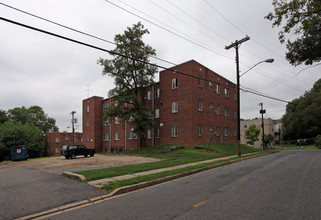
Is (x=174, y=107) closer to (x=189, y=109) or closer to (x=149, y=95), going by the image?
(x=189, y=109)

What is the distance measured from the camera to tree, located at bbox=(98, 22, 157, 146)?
29.0 meters

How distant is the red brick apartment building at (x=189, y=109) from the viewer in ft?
94.5

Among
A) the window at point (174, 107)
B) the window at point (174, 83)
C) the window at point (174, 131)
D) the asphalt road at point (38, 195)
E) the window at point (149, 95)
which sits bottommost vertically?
the asphalt road at point (38, 195)

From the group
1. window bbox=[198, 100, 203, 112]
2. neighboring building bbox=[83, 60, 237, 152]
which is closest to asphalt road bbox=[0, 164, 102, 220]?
neighboring building bbox=[83, 60, 237, 152]

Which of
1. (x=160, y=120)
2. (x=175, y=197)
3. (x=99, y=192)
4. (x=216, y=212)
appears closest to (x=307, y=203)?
(x=216, y=212)

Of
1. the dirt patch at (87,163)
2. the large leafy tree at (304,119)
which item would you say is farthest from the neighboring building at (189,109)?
the large leafy tree at (304,119)

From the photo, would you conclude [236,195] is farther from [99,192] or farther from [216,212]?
[99,192]

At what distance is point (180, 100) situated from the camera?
29828 mm

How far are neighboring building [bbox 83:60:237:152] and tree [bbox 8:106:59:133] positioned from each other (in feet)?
158

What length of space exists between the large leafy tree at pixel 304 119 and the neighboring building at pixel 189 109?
28338mm

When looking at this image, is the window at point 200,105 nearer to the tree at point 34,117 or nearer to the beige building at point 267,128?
the beige building at point 267,128

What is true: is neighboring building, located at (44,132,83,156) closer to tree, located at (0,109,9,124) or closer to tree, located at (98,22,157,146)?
tree, located at (0,109,9,124)

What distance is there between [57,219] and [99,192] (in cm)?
249

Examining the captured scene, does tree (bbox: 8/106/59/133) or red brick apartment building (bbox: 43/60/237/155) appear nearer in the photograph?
red brick apartment building (bbox: 43/60/237/155)
